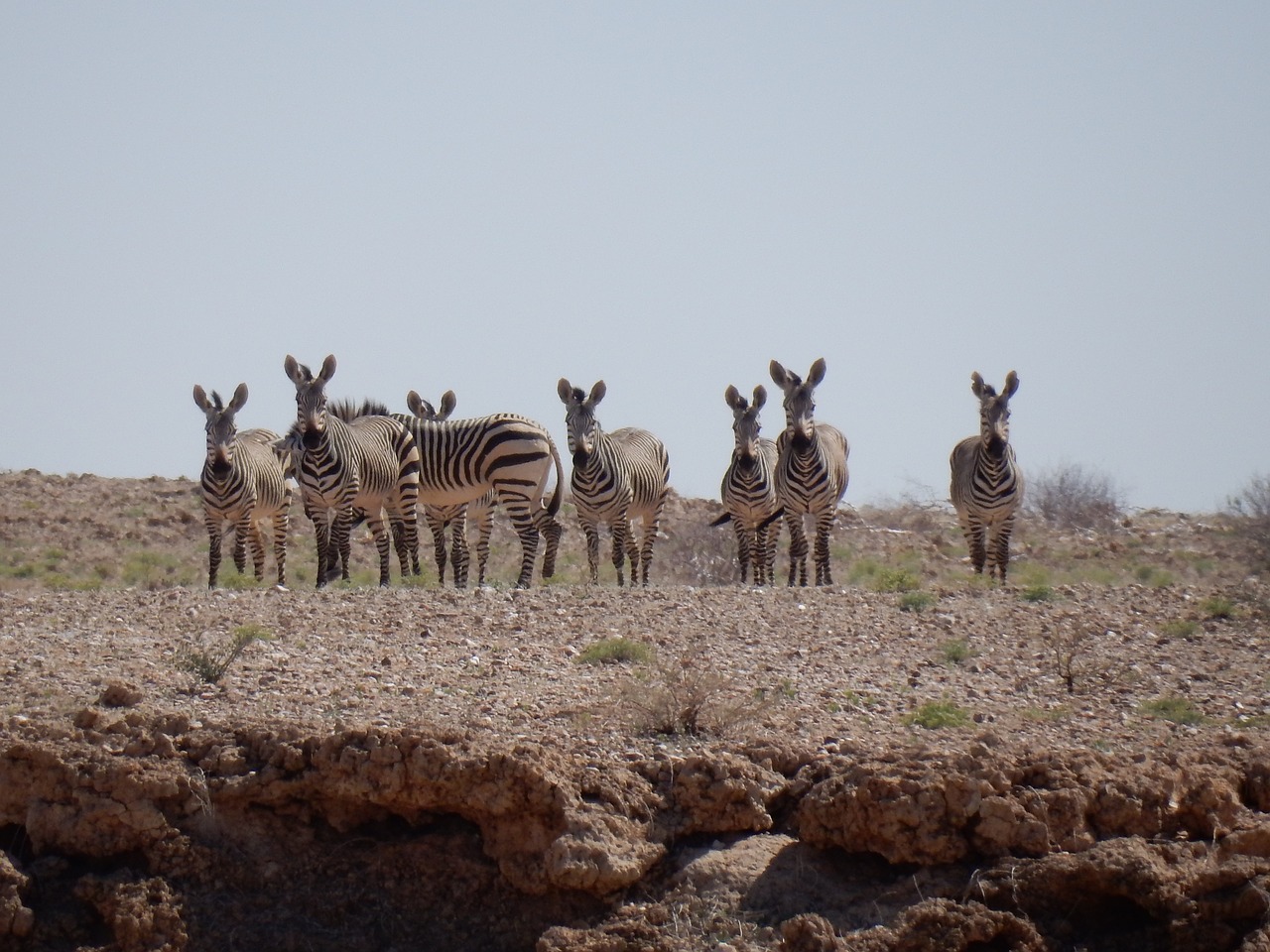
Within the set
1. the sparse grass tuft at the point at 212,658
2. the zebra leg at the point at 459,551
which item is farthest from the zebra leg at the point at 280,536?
the sparse grass tuft at the point at 212,658

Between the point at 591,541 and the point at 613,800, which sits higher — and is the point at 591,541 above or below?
above

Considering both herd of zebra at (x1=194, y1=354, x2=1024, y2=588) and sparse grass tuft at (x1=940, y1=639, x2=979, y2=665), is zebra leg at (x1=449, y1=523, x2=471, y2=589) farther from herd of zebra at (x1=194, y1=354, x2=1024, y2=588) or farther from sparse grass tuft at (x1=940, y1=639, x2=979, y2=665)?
sparse grass tuft at (x1=940, y1=639, x2=979, y2=665)

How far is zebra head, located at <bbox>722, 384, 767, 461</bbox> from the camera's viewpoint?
17.2 meters

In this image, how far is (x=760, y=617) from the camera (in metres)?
11.2

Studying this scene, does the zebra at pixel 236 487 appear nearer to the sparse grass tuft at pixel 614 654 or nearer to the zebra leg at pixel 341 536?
the zebra leg at pixel 341 536

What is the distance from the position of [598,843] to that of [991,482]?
11808 mm

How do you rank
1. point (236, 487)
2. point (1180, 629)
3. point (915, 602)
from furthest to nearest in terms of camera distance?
point (236, 487) → point (915, 602) → point (1180, 629)

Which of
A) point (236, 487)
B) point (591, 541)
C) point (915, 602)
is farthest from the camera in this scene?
point (591, 541)

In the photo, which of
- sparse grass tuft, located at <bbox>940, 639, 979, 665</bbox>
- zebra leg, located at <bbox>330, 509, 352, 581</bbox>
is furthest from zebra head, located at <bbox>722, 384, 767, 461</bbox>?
sparse grass tuft, located at <bbox>940, 639, 979, 665</bbox>

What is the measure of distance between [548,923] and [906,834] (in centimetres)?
175

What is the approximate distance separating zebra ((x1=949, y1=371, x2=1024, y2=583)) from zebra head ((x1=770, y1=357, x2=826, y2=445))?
2.04 metres

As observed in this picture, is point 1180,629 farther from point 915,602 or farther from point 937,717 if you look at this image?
point 937,717

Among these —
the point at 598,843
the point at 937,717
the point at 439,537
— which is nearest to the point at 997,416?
the point at 439,537

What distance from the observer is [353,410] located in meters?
19.1
